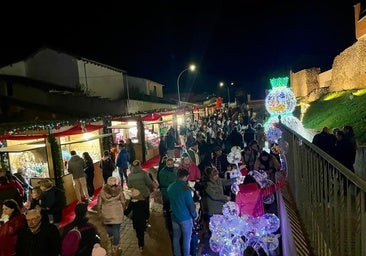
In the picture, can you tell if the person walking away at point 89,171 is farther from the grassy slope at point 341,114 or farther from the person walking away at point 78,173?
the grassy slope at point 341,114

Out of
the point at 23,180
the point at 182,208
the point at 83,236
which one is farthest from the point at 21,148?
the point at 83,236

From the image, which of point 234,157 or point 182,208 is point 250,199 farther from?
point 234,157

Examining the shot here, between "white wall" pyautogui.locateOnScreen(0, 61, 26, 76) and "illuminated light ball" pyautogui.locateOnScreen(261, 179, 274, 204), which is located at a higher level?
"white wall" pyautogui.locateOnScreen(0, 61, 26, 76)

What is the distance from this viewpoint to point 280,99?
67.1ft

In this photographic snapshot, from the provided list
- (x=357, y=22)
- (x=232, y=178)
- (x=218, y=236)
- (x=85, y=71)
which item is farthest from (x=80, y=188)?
(x=357, y=22)

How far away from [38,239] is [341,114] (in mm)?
22205

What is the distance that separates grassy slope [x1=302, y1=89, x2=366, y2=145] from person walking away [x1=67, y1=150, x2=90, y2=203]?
11363mm

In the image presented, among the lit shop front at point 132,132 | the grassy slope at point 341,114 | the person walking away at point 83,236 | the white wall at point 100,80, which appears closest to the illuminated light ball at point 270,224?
the person walking away at point 83,236

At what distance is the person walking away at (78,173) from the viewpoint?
36.2 feet

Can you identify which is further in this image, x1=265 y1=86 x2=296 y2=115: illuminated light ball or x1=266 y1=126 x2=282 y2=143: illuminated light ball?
x1=265 y1=86 x2=296 y2=115: illuminated light ball

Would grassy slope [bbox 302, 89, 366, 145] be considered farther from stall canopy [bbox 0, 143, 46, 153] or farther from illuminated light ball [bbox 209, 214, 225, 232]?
stall canopy [bbox 0, 143, 46, 153]

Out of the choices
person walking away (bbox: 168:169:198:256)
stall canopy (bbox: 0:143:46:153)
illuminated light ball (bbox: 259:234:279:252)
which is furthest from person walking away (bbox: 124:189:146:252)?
stall canopy (bbox: 0:143:46:153)

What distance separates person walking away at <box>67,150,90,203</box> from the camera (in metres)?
11.0

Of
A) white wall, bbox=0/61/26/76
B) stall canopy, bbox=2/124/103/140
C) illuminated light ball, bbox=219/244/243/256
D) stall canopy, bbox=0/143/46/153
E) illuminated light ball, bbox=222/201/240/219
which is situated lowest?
illuminated light ball, bbox=219/244/243/256
